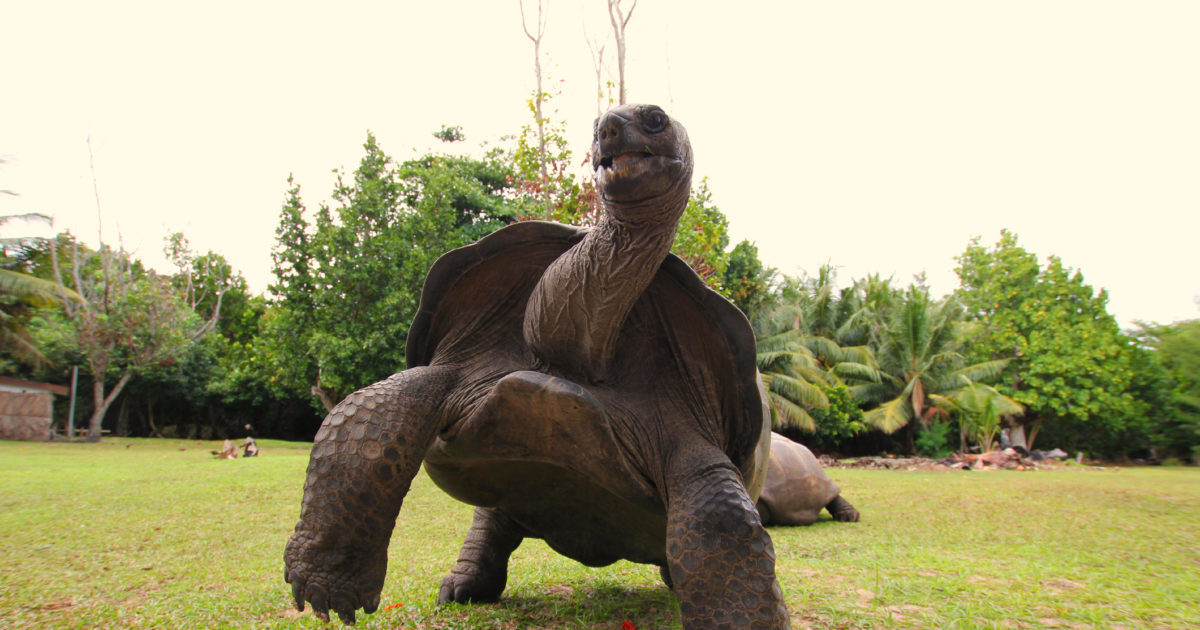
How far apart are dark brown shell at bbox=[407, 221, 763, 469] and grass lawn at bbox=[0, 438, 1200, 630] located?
0.84 meters

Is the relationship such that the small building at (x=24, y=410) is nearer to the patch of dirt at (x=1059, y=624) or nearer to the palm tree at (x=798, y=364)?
the palm tree at (x=798, y=364)

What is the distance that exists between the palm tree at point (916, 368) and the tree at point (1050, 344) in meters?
1.83

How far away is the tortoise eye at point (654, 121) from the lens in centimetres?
152

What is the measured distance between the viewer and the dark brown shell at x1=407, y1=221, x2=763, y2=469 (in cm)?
204

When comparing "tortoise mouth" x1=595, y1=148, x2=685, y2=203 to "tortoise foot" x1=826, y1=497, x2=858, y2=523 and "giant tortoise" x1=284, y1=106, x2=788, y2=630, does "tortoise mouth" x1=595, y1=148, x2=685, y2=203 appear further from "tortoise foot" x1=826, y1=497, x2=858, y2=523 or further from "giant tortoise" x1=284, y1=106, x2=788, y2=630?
"tortoise foot" x1=826, y1=497, x2=858, y2=523

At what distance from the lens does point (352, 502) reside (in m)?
1.71

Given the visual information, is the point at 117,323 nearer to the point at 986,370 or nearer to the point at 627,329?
the point at 627,329

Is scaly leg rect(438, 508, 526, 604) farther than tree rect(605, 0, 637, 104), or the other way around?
tree rect(605, 0, 637, 104)

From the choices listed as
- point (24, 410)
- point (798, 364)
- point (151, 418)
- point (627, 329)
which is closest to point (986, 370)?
point (798, 364)

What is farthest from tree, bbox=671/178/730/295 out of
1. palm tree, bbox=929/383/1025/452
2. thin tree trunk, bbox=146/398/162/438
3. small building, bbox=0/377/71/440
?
thin tree trunk, bbox=146/398/162/438

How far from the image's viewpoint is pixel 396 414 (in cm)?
181

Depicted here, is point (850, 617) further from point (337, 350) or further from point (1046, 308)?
point (1046, 308)

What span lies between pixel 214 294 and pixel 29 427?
1126 centimetres

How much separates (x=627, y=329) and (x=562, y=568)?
1.92 m
